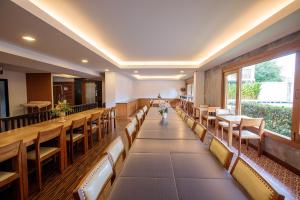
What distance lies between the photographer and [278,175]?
264 centimetres

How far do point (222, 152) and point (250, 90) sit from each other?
356 cm

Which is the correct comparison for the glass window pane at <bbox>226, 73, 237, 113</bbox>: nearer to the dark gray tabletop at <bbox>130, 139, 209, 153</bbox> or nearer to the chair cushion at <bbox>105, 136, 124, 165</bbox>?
the dark gray tabletop at <bbox>130, 139, 209, 153</bbox>

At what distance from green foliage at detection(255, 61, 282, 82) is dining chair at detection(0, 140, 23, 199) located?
4.57 meters

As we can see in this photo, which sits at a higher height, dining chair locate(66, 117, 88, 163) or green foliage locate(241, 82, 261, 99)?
green foliage locate(241, 82, 261, 99)

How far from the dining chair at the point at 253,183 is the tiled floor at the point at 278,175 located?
1060mm

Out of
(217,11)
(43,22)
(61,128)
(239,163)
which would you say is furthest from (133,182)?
(217,11)

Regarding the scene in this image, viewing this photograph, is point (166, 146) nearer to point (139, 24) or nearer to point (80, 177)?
point (80, 177)

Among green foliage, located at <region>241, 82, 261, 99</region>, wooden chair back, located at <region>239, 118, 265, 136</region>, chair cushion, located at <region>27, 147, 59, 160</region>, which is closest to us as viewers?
chair cushion, located at <region>27, 147, 59, 160</region>

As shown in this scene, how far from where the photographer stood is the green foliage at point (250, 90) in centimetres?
413

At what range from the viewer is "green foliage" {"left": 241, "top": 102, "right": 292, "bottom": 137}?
122 inches

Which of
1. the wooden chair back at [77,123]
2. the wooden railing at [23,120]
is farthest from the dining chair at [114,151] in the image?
the wooden railing at [23,120]

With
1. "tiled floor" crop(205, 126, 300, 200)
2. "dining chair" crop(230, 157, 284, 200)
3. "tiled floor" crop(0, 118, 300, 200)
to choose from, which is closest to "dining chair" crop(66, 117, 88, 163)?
"tiled floor" crop(0, 118, 300, 200)

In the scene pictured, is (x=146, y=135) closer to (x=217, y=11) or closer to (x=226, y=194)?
(x=226, y=194)

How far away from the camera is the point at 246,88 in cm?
452
